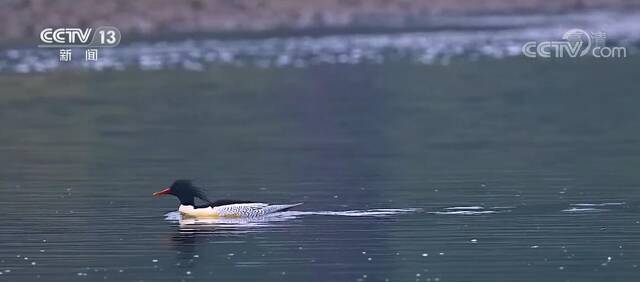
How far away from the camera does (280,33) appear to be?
4797 centimetres

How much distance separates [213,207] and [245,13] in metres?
32.7

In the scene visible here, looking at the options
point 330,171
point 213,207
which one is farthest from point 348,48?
point 213,207

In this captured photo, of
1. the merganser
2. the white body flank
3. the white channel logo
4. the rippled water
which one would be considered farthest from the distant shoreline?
the white body flank

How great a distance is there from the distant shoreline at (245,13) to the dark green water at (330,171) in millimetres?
9005

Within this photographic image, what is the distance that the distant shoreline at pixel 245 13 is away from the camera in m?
46.6

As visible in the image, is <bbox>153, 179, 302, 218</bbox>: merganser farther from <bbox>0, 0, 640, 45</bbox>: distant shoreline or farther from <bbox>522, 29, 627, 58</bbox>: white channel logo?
<bbox>0, 0, 640, 45</bbox>: distant shoreline

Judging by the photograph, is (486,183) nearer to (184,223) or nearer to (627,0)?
(184,223)

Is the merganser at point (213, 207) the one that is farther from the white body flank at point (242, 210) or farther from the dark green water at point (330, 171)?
the dark green water at point (330, 171)

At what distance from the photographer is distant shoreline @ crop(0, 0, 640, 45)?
153 ft

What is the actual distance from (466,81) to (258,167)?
536 inches

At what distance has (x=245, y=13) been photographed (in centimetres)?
5112

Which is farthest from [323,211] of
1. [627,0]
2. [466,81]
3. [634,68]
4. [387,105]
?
[627,0]

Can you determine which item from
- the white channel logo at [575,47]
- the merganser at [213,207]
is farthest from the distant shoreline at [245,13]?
the merganser at [213,207]

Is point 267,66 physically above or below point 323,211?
above
